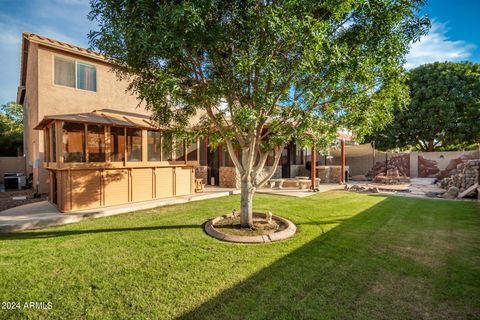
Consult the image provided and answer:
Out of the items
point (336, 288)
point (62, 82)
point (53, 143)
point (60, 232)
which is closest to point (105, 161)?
point (53, 143)

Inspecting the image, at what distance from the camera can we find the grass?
2.97 metres

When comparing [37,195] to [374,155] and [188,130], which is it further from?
[374,155]

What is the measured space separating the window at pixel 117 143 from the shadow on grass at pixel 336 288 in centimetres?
650

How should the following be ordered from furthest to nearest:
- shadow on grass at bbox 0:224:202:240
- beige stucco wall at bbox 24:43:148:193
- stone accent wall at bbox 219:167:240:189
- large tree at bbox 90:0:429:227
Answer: stone accent wall at bbox 219:167:240:189 < beige stucco wall at bbox 24:43:148:193 < shadow on grass at bbox 0:224:202:240 < large tree at bbox 90:0:429:227

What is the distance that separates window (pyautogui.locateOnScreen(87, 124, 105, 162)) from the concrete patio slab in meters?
1.69

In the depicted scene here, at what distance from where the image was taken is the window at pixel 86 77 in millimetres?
11219

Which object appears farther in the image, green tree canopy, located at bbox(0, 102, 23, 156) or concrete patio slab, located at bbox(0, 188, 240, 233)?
green tree canopy, located at bbox(0, 102, 23, 156)

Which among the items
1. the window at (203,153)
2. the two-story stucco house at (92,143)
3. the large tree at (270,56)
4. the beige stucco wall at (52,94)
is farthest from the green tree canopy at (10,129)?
the large tree at (270,56)

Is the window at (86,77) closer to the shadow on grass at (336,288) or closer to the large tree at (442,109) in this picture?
the shadow on grass at (336,288)

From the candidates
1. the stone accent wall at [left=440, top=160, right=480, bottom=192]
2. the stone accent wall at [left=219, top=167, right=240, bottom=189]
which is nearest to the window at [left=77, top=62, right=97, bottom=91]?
the stone accent wall at [left=219, top=167, right=240, bottom=189]

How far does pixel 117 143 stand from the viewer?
28.0ft

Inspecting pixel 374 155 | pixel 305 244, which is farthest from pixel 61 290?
pixel 374 155

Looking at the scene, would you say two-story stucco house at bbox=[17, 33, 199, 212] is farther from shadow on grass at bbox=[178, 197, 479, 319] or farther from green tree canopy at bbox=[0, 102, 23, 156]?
green tree canopy at bbox=[0, 102, 23, 156]

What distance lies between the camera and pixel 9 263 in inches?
165
